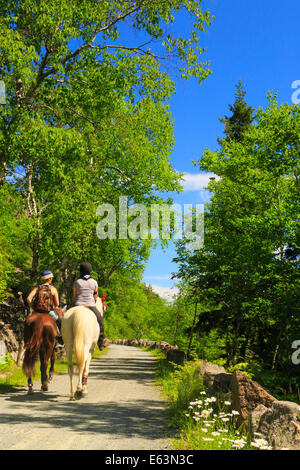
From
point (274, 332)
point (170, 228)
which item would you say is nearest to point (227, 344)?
point (274, 332)

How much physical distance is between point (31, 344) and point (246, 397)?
5.12 m

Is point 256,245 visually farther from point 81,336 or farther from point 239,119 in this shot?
point 239,119

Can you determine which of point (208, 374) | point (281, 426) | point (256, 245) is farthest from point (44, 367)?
point (256, 245)

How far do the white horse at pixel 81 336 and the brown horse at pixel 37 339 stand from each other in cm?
93

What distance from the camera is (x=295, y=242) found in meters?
16.6

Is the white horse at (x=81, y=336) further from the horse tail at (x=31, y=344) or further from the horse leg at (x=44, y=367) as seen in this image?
the horse leg at (x=44, y=367)

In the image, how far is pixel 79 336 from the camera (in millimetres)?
9055

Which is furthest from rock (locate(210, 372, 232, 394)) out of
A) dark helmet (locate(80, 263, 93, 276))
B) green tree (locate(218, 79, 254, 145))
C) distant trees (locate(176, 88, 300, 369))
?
green tree (locate(218, 79, 254, 145))

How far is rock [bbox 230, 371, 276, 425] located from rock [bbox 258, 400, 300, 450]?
42.0 inches

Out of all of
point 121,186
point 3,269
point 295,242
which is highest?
point 121,186

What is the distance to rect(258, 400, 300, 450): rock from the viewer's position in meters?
5.26
